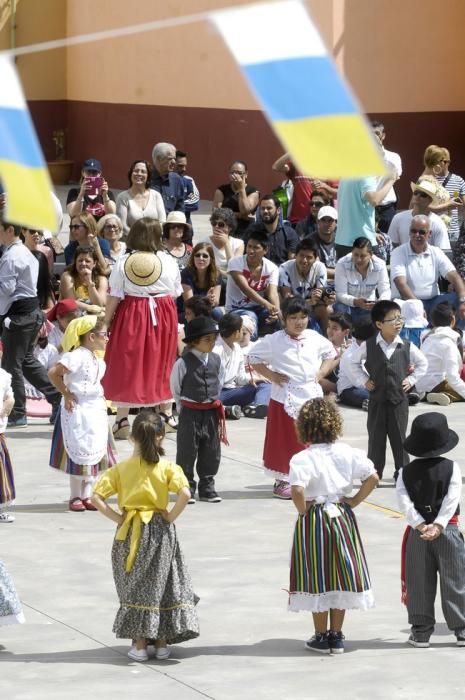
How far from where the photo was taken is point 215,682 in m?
7.04

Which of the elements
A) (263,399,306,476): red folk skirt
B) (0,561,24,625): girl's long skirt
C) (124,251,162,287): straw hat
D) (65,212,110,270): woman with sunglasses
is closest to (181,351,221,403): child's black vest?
(263,399,306,476): red folk skirt

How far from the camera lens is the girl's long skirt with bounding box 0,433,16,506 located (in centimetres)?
947

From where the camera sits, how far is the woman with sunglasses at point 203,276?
13.7m

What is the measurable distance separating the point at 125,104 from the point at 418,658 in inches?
634

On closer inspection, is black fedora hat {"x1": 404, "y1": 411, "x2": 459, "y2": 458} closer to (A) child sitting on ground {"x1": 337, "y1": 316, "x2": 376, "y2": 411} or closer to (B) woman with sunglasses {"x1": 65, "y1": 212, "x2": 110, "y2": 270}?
(A) child sitting on ground {"x1": 337, "y1": 316, "x2": 376, "y2": 411}

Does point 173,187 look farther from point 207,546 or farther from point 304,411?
point 304,411

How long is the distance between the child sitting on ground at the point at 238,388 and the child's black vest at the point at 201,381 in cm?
245

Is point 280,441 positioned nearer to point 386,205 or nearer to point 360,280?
point 360,280

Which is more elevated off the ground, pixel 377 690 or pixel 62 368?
pixel 62 368

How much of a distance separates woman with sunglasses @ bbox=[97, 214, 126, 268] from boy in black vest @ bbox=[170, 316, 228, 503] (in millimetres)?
4257

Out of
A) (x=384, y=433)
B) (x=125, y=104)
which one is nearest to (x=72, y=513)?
(x=384, y=433)

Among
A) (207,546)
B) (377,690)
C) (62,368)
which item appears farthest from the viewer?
(62,368)

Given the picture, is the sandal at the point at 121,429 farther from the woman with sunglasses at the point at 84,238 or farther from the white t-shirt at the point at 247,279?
the woman with sunglasses at the point at 84,238

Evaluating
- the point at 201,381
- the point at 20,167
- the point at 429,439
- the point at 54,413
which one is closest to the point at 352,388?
the point at 54,413
